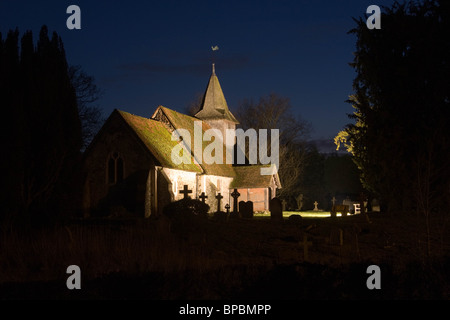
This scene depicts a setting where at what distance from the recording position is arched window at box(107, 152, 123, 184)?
97.6 feet

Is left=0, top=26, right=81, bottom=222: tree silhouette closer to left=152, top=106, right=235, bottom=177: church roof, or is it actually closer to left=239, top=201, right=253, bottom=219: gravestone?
left=239, top=201, right=253, bottom=219: gravestone

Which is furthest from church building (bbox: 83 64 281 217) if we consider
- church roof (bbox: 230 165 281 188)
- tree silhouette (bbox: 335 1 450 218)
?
tree silhouette (bbox: 335 1 450 218)

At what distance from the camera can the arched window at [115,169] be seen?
29.8 metres

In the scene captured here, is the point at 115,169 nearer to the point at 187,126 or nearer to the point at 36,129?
the point at 187,126

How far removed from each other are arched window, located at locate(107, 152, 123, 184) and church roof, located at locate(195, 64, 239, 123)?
626 inches

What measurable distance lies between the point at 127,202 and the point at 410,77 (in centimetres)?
1624

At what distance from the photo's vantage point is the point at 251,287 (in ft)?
29.2

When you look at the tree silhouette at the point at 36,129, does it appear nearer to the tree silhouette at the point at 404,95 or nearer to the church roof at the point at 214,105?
the tree silhouette at the point at 404,95

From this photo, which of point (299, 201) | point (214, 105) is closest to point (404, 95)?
point (214, 105)

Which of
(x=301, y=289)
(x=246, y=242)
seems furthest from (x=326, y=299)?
(x=246, y=242)

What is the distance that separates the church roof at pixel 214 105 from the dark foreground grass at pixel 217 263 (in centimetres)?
2665

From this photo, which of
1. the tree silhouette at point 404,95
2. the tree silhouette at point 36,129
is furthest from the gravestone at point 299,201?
the tree silhouette at point 36,129

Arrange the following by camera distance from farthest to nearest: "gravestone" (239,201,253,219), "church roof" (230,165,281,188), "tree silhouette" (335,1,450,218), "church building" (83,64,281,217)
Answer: "church roof" (230,165,281,188), "church building" (83,64,281,217), "gravestone" (239,201,253,219), "tree silhouette" (335,1,450,218)
